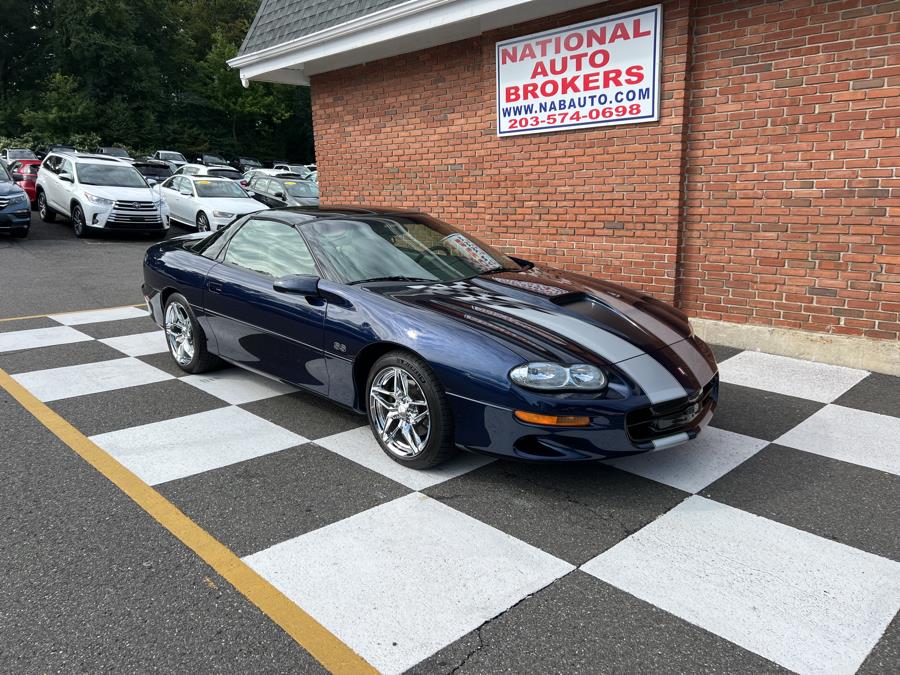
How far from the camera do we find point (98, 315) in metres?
7.82

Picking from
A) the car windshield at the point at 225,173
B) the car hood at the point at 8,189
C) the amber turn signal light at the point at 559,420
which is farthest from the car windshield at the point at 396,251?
the car windshield at the point at 225,173

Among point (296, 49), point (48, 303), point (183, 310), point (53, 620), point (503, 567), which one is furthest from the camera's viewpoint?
point (296, 49)

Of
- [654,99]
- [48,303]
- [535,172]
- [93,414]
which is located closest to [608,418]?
[93,414]

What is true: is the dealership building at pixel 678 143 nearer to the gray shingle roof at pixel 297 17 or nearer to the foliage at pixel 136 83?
the gray shingle roof at pixel 297 17

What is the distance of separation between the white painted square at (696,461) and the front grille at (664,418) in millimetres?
253

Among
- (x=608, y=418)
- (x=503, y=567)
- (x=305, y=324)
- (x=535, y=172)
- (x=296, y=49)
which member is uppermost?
(x=296, y=49)

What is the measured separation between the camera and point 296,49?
30.7 feet

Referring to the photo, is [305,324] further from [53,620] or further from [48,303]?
[48,303]

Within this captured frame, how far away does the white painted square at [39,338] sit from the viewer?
6414 millimetres

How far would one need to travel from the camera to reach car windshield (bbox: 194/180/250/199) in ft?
Result: 53.1

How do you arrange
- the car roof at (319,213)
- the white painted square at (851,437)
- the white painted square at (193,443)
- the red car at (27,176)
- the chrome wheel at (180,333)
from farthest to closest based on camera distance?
the red car at (27,176), the chrome wheel at (180,333), the car roof at (319,213), the white painted square at (851,437), the white painted square at (193,443)

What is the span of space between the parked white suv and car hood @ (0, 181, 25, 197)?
44.5 inches

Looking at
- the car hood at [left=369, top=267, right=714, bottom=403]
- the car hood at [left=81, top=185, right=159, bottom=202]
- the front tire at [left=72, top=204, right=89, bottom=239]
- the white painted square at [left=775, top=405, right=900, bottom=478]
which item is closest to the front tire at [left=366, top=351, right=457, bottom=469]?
the car hood at [left=369, top=267, right=714, bottom=403]

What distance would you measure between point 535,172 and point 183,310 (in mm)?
4092
